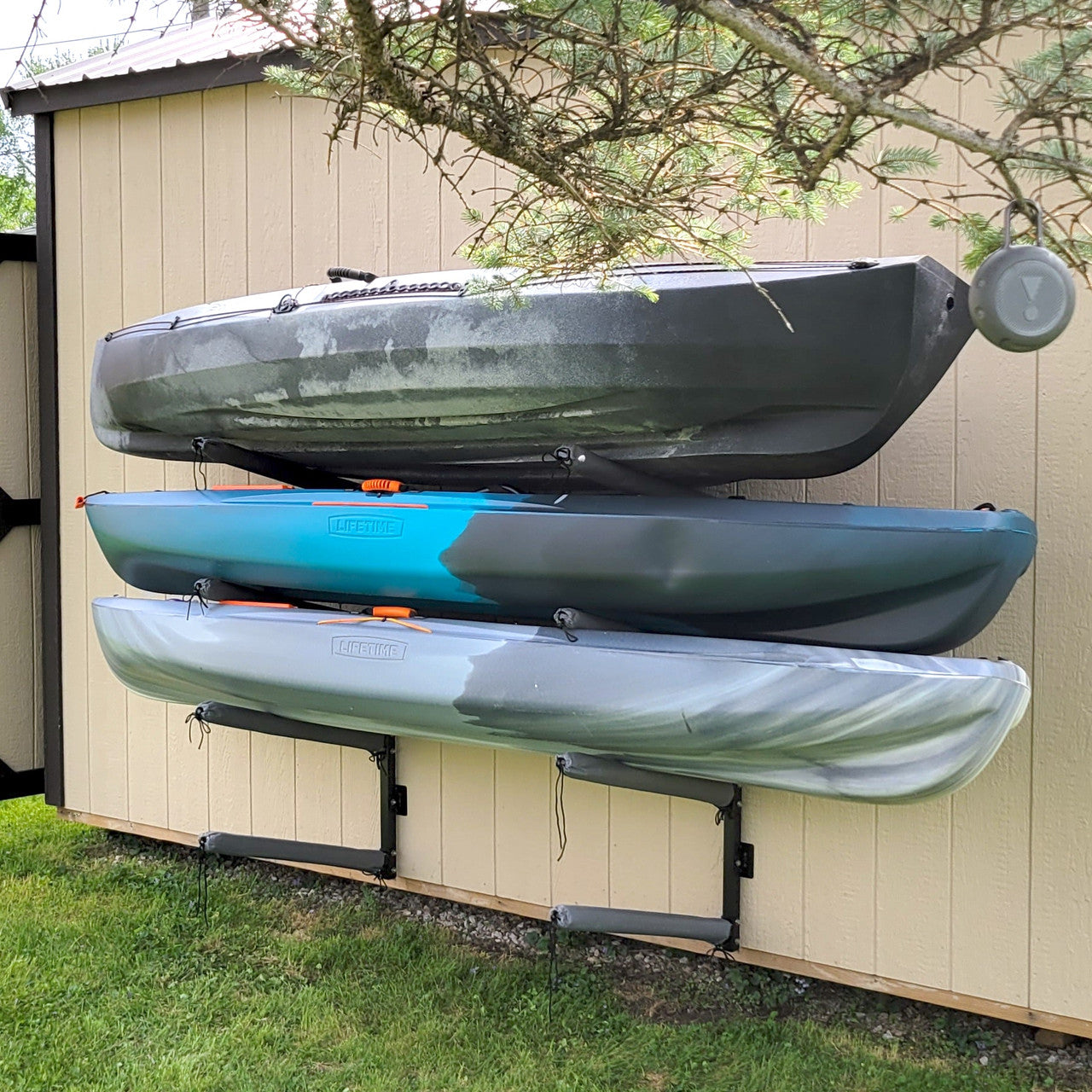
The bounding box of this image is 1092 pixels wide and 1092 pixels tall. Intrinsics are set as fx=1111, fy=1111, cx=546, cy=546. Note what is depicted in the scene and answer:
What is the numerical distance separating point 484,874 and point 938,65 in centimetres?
256

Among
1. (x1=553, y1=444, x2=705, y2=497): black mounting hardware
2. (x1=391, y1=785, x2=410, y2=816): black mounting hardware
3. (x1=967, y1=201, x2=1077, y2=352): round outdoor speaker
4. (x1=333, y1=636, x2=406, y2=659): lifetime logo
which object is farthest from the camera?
(x1=391, y1=785, x2=410, y2=816): black mounting hardware

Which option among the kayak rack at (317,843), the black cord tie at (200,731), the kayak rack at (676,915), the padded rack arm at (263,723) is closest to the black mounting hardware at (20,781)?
the black cord tie at (200,731)

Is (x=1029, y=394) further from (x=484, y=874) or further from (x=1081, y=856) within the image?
(x=484, y=874)

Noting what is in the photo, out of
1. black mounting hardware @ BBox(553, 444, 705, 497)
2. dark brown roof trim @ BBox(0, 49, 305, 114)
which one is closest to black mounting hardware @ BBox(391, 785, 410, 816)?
black mounting hardware @ BBox(553, 444, 705, 497)

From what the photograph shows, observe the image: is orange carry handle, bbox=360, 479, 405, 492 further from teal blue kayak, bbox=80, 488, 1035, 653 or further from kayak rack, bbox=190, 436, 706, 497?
kayak rack, bbox=190, 436, 706, 497

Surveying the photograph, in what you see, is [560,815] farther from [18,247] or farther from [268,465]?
[18,247]

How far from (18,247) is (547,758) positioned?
9.06 ft

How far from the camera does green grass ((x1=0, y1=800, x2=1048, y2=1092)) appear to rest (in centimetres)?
247

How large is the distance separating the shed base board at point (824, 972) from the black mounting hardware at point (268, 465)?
1.26m

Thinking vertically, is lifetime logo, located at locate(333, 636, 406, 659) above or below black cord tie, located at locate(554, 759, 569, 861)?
above

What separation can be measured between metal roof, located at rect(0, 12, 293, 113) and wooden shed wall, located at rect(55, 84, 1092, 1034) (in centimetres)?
7

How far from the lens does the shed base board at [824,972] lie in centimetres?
251

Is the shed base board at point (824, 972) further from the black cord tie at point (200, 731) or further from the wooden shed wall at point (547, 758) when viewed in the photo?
the black cord tie at point (200, 731)

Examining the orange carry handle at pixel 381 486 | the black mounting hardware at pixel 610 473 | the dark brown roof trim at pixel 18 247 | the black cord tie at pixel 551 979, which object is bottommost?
the black cord tie at pixel 551 979
